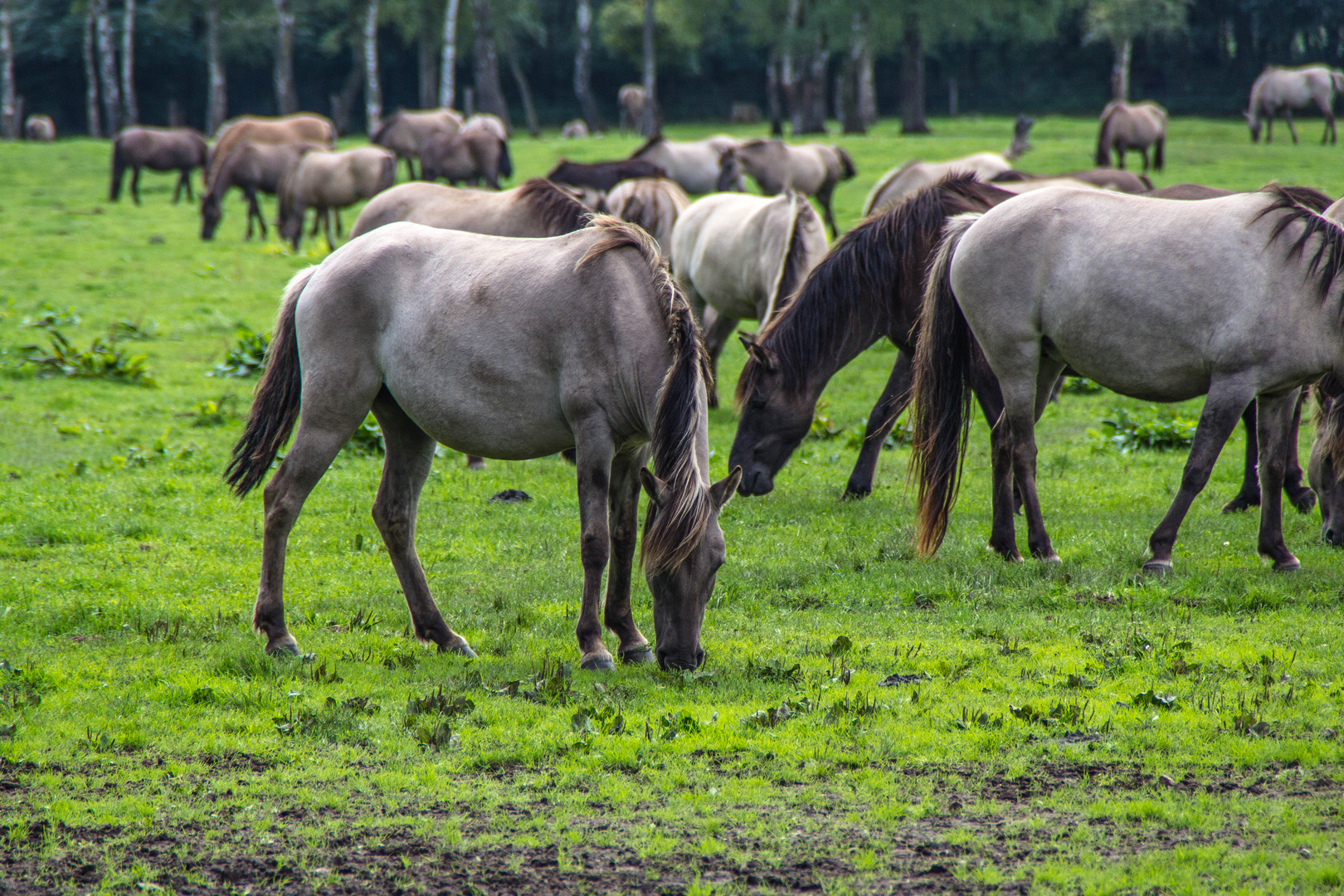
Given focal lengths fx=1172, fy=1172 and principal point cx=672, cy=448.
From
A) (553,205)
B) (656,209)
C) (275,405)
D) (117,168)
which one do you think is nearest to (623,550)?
(275,405)

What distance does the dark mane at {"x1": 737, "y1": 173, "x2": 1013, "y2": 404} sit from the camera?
25.5 ft

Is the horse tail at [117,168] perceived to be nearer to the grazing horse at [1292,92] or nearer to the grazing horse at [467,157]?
the grazing horse at [467,157]

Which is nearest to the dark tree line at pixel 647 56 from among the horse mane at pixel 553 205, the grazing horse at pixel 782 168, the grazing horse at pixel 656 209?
the grazing horse at pixel 782 168

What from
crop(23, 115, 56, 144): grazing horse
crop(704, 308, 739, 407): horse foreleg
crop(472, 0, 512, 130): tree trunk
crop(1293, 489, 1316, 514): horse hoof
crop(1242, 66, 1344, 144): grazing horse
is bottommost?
crop(1293, 489, 1316, 514): horse hoof

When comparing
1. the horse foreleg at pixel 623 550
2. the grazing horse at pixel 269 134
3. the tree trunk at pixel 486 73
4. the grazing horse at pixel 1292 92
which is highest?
the tree trunk at pixel 486 73

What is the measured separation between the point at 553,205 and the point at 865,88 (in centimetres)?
3376

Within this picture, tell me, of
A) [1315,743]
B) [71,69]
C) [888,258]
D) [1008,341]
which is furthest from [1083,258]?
[71,69]

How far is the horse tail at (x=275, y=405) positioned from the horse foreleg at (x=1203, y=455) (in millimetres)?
4665

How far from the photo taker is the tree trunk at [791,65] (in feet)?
125

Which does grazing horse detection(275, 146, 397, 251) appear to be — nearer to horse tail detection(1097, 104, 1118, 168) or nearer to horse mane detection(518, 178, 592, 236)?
horse mane detection(518, 178, 592, 236)

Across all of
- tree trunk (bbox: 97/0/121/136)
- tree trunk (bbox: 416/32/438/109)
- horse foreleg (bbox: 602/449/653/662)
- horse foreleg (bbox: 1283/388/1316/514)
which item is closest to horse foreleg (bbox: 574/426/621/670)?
horse foreleg (bbox: 602/449/653/662)

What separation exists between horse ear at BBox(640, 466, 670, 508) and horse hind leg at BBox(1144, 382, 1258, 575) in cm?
314

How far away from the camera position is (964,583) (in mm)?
6535

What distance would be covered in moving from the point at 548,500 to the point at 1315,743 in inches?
212
